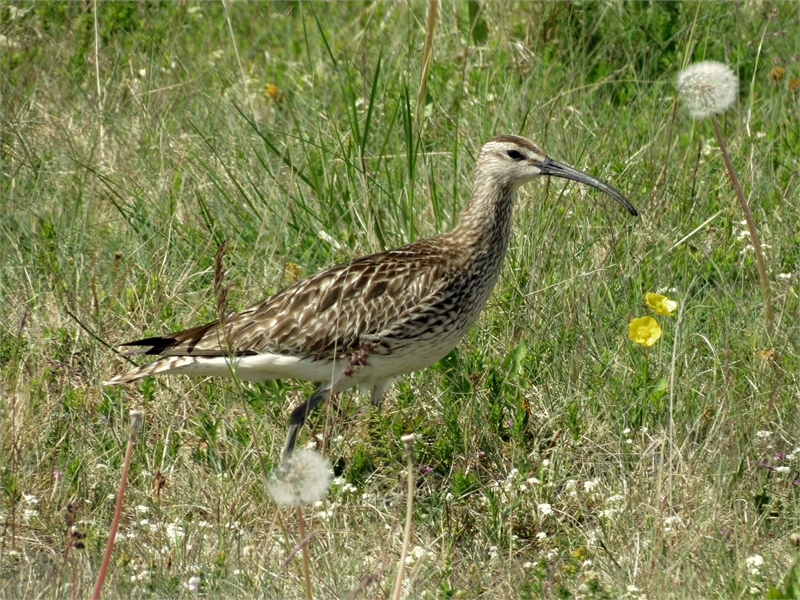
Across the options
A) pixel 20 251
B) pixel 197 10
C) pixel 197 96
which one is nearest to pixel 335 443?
pixel 20 251

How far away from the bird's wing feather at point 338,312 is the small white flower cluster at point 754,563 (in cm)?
188

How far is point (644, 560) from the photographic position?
4.52 metres

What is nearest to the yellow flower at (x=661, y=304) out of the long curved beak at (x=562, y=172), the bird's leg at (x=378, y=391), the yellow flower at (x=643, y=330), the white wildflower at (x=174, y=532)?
the yellow flower at (x=643, y=330)

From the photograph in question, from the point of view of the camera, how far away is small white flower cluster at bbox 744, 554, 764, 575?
13.9 ft

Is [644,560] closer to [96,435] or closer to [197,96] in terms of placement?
[96,435]

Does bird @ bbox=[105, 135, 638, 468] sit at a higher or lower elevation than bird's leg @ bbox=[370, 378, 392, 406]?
higher

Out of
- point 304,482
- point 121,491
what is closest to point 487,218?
point 304,482

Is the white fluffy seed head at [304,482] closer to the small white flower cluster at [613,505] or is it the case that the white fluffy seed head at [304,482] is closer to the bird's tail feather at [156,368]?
the small white flower cluster at [613,505]

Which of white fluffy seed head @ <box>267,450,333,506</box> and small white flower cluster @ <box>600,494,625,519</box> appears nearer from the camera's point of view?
white fluffy seed head @ <box>267,450,333,506</box>

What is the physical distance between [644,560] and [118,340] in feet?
9.39

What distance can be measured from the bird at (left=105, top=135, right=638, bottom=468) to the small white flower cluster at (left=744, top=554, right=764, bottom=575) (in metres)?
1.73

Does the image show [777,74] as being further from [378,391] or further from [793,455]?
[378,391]

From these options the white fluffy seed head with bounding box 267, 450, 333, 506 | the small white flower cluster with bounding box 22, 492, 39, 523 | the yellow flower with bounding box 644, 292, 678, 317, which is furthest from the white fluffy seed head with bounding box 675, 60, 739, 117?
the small white flower cluster with bounding box 22, 492, 39, 523

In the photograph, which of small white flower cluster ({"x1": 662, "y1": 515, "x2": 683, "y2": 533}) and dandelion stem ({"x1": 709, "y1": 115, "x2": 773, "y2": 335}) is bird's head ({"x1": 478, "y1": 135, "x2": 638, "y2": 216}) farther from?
small white flower cluster ({"x1": 662, "y1": 515, "x2": 683, "y2": 533})
